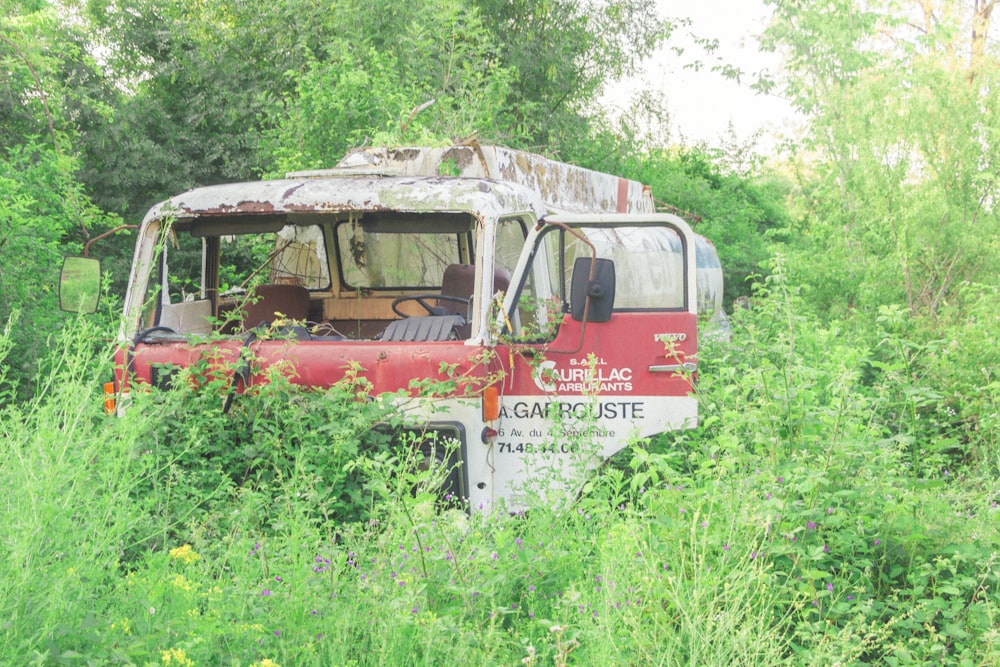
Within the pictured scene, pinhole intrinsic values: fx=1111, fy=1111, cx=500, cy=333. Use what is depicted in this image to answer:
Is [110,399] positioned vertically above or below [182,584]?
above

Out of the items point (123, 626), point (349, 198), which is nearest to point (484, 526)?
point (123, 626)

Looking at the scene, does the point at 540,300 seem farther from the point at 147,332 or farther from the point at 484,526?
the point at 147,332

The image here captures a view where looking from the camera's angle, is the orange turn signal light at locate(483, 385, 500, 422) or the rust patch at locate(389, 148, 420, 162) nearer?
the orange turn signal light at locate(483, 385, 500, 422)

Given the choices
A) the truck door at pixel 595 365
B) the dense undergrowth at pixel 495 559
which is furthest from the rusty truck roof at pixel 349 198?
the dense undergrowth at pixel 495 559

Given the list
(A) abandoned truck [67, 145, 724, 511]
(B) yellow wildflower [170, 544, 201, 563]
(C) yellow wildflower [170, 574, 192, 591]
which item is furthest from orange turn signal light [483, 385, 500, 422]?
(C) yellow wildflower [170, 574, 192, 591]

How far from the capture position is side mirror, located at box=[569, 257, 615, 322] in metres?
5.88

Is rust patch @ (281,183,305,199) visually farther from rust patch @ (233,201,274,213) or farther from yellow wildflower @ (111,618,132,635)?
yellow wildflower @ (111,618,132,635)

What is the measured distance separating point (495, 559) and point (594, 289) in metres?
2.10

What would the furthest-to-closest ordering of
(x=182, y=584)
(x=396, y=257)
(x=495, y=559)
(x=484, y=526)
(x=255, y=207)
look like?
(x=396, y=257)
(x=255, y=207)
(x=484, y=526)
(x=495, y=559)
(x=182, y=584)

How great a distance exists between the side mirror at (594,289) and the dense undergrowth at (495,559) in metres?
1.06

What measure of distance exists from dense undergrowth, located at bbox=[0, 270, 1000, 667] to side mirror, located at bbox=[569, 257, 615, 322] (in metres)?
1.06

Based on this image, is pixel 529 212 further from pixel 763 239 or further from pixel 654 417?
pixel 763 239

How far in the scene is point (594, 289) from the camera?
5867 millimetres

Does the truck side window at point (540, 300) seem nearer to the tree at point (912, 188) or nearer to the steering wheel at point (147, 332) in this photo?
the steering wheel at point (147, 332)
